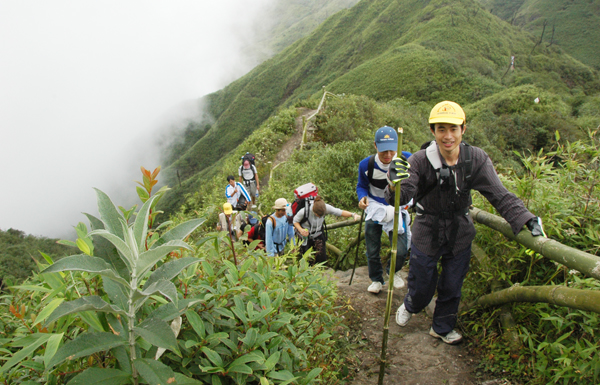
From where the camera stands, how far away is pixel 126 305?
3.97 ft

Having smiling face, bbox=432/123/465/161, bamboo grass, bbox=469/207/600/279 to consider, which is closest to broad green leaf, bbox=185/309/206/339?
bamboo grass, bbox=469/207/600/279

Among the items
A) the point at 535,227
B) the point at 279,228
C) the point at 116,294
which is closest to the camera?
the point at 116,294

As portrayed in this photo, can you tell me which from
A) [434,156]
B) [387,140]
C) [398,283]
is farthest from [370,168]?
[398,283]

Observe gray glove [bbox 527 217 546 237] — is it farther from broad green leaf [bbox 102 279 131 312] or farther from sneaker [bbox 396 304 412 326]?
broad green leaf [bbox 102 279 131 312]

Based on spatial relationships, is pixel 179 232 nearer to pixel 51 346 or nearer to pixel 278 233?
pixel 51 346

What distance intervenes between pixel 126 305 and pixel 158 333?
200 mm

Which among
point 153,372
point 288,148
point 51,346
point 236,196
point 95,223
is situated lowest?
point 288,148

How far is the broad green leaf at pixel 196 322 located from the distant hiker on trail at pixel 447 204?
1.77m

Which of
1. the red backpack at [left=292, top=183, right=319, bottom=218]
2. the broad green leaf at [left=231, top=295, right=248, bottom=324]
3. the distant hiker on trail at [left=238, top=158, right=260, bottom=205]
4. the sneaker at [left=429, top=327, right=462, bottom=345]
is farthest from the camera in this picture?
the distant hiker on trail at [left=238, top=158, right=260, bottom=205]

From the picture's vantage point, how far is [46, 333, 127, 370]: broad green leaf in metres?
0.99

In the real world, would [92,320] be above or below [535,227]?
above

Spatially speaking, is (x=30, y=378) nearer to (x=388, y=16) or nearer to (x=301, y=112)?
(x=301, y=112)

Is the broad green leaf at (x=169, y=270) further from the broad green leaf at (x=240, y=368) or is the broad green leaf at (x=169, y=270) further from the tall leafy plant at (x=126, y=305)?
the broad green leaf at (x=240, y=368)

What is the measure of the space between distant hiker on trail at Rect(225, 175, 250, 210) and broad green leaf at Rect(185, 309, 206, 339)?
721 centimetres
